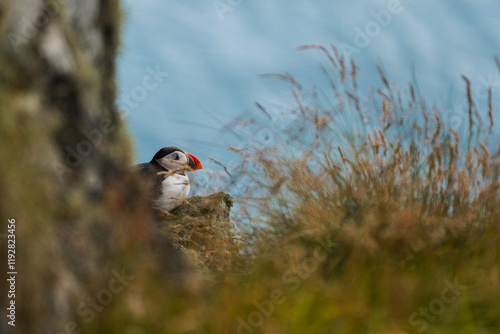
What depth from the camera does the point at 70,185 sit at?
7.00ft

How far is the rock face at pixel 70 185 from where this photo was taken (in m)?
1.93

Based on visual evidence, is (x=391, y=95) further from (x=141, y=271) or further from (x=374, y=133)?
(x=141, y=271)

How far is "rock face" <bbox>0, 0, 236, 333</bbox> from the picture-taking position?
6.32 feet

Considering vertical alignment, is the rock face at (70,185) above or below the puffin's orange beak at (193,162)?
above

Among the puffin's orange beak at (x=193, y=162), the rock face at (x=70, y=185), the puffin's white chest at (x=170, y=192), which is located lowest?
the puffin's white chest at (x=170, y=192)

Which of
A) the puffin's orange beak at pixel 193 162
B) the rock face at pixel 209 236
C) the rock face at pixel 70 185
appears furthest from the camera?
the puffin's orange beak at pixel 193 162

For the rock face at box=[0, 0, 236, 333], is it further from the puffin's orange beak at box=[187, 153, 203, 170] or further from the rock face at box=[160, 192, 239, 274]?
the puffin's orange beak at box=[187, 153, 203, 170]

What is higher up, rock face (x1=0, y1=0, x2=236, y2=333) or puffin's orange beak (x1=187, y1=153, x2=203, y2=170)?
rock face (x1=0, y1=0, x2=236, y2=333)

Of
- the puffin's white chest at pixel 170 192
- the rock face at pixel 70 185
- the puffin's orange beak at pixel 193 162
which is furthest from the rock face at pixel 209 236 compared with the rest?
the rock face at pixel 70 185

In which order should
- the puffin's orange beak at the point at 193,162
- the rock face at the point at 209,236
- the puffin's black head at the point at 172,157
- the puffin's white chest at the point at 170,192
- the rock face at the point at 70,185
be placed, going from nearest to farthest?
the rock face at the point at 70,185, the rock face at the point at 209,236, the puffin's white chest at the point at 170,192, the puffin's black head at the point at 172,157, the puffin's orange beak at the point at 193,162

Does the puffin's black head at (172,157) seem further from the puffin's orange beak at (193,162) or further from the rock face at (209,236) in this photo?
the rock face at (209,236)

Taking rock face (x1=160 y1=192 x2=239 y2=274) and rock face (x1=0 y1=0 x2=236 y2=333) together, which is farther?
rock face (x1=160 y1=192 x2=239 y2=274)

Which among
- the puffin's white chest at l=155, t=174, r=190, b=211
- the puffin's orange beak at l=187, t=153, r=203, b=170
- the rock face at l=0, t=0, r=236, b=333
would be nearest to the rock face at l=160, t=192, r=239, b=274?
the puffin's white chest at l=155, t=174, r=190, b=211

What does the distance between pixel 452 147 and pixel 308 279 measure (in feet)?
5.33
